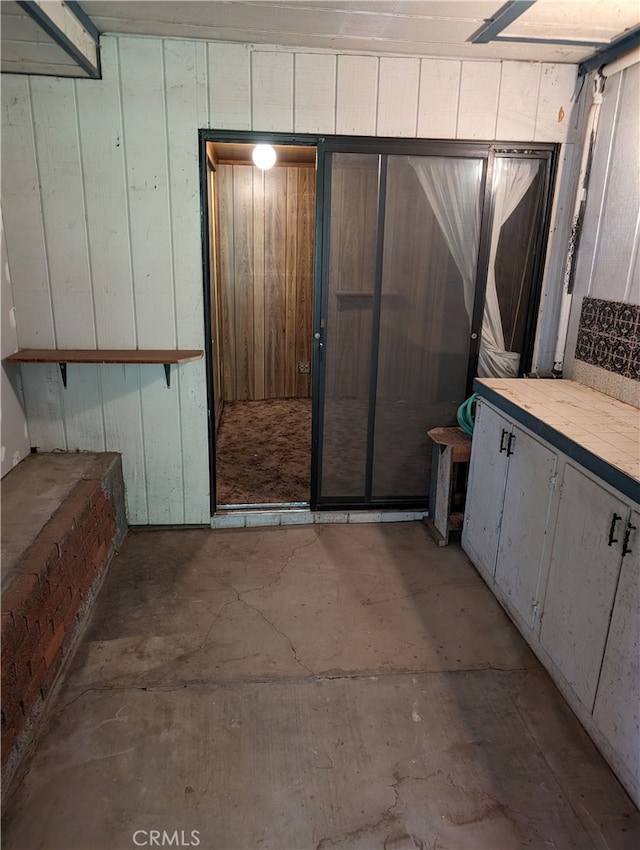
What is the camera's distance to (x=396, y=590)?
2891mm

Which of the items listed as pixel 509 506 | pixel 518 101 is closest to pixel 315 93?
pixel 518 101

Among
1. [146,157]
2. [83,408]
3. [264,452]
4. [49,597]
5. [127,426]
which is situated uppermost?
[146,157]

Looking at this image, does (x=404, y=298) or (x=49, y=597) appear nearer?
(x=49, y=597)

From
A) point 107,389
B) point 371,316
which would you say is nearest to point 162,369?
point 107,389

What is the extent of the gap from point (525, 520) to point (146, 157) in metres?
2.48

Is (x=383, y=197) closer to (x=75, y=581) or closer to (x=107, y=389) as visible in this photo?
(x=107, y=389)

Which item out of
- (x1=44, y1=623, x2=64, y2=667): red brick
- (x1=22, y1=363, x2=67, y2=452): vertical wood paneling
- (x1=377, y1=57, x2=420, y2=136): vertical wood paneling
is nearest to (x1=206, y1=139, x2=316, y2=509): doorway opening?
(x1=22, y1=363, x2=67, y2=452): vertical wood paneling

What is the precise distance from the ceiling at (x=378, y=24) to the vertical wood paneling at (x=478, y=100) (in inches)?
3.1

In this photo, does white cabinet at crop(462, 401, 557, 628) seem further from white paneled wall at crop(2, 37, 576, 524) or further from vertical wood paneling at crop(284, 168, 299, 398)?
vertical wood paneling at crop(284, 168, 299, 398)

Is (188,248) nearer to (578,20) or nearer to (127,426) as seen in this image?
(127,426)

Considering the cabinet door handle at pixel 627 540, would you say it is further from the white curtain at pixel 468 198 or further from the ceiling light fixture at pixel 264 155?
the ceiling light fixture at pixel 264 155

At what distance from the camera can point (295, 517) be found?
3553 mm

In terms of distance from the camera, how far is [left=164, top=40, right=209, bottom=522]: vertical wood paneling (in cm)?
281

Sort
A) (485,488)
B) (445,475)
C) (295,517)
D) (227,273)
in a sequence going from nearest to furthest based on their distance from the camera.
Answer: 1. (485,488)
2. (445,475)
3. (295,517)
4. (227,273)
